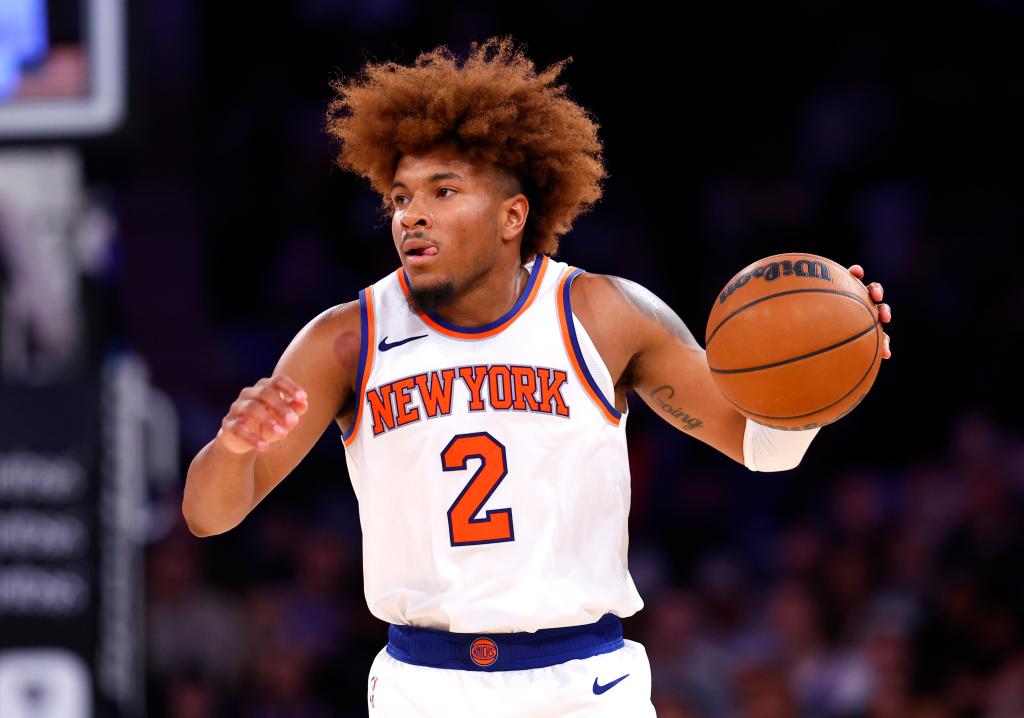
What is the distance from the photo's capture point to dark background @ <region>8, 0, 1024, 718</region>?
6.33 meters

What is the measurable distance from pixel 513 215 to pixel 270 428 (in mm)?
883

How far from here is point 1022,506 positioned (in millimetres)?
6535

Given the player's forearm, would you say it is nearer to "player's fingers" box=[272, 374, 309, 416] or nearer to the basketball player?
the basketball player

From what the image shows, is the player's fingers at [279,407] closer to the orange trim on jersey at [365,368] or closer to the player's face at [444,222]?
the orange trim on jersey at [365,368]

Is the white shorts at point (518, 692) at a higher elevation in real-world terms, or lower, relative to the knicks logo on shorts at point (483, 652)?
lower

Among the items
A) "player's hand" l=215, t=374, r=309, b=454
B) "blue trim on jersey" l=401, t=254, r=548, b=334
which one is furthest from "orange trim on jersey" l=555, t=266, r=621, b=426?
"player's hand" l=215, t=374, r=309, b=454

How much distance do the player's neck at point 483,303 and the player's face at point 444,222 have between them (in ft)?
0.10

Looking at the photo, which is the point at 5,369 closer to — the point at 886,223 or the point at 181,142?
the point at 181,142

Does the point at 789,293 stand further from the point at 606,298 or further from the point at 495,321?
the point at 495,321

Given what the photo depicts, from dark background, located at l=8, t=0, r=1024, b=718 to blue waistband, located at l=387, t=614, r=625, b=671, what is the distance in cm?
321

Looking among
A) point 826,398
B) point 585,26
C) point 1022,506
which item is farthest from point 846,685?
point 585,26

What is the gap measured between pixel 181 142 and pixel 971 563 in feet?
16.5

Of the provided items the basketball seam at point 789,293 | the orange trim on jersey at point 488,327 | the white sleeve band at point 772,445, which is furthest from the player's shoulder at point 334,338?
the white sleeve band at point 772,445

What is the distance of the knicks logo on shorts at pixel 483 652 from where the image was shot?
2.98 metres
